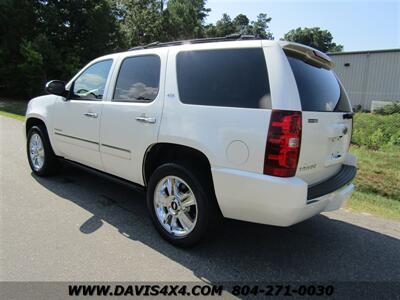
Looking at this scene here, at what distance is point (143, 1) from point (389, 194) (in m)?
41.8

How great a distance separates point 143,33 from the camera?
3991 centimetres

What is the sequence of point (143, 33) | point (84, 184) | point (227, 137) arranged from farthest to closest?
point (143, 33)
point (84, 184)
point (227, 137)

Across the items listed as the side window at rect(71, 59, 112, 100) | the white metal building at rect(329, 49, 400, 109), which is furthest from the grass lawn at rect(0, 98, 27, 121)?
the white metal building at rect(329, 49, 400, 109)

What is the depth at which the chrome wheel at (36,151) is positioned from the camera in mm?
5637

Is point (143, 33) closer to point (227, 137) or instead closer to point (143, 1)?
point (143, 1)

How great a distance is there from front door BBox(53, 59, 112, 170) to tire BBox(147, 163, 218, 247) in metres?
1.18

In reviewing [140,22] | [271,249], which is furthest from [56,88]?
[140,22]

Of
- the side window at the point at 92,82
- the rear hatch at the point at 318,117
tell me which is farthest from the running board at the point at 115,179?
the rear hatch at the point at 318,117

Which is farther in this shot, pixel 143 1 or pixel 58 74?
Answer: pixel 143 1

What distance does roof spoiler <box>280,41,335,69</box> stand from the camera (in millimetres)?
3087

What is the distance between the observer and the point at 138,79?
13.2 ft

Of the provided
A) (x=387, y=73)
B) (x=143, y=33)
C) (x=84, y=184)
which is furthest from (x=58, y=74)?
(x=387, y=73)

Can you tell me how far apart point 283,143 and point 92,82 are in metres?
3.02

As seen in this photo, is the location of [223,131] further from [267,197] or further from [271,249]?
[271,249]
